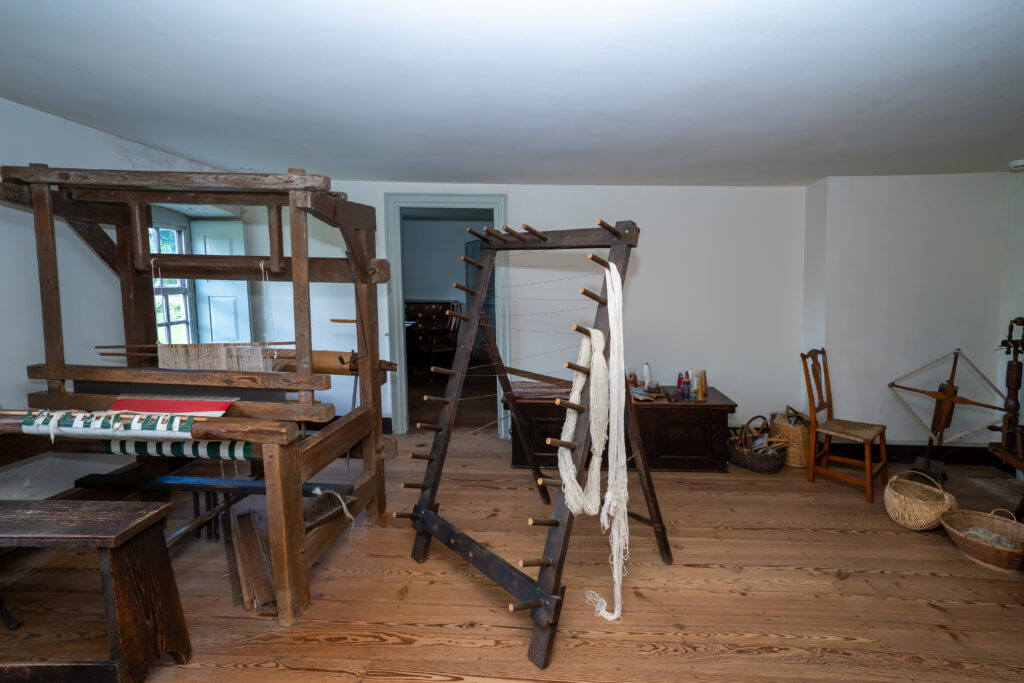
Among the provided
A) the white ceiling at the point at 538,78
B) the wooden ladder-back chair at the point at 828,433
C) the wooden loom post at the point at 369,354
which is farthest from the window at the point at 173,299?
the wooden ladder-back chair at the point at 828,433

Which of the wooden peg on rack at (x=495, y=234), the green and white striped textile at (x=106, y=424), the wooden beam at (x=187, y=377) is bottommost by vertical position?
the green and white striped textile at (x=106, y=424)

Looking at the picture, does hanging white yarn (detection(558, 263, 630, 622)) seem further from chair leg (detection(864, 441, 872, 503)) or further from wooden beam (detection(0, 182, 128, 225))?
wooden beam (detection(0, 182, 128, 225))

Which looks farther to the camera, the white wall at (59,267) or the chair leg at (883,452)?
the chair leg at (883,452)

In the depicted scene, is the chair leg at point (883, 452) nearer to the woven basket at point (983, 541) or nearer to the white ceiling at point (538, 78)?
the woven basket at point (983, 541)

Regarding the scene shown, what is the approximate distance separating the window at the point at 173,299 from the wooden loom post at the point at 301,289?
2197 mm

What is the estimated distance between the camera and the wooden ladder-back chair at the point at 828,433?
10.8ft

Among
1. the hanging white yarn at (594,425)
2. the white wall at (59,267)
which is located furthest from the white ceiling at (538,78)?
the hanging white yarn at (594,425)

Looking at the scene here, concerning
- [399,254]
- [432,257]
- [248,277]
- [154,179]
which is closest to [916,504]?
[248,277]

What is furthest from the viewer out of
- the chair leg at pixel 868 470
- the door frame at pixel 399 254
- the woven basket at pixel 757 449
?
the door frame at pixel 399 254

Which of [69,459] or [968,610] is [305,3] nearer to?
[69,459]

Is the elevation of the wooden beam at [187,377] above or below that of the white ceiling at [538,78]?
below

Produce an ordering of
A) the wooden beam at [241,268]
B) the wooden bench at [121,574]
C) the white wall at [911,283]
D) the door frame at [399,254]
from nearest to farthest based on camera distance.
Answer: the wooden bench at [121,574] < the wooden beam at [241,268] < the white wall at [911,283] < the door frame at [399,254]

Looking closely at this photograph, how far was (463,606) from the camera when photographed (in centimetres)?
223

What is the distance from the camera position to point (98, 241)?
2564 mm
